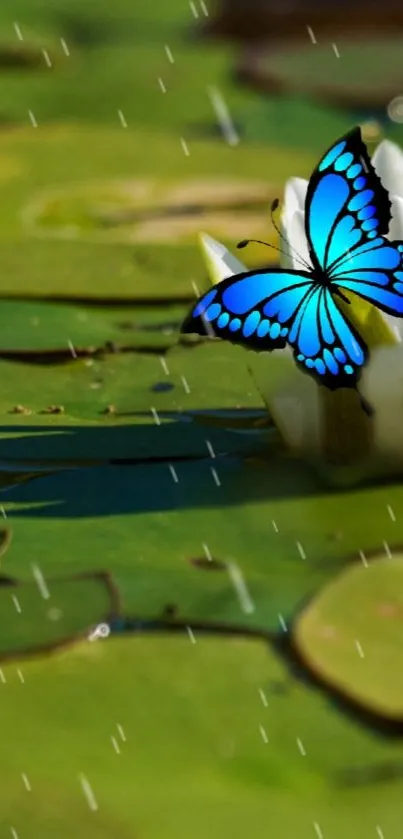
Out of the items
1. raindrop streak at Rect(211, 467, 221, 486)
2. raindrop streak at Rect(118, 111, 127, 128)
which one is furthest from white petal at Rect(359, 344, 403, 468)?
raindrop streak at Rect(118, 111, 127, 128)

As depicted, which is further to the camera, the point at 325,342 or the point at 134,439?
the point at 134,439

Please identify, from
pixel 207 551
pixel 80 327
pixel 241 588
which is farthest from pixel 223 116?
pixel 241 588

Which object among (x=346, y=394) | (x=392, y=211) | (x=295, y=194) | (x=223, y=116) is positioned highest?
A: (x=223, y=116)

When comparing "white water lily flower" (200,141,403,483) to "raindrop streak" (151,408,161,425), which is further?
"raindrop streak" (151,408,161,425)

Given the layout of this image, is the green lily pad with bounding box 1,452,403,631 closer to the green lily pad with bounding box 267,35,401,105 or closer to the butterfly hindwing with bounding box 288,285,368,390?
the butterfly hindwing with bounding box 288,285,368,390

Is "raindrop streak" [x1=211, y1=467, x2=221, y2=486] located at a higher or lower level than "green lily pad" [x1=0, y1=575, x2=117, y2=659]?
higher

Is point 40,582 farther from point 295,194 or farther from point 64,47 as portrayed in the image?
point 64,47

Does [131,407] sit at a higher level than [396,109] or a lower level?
lower
